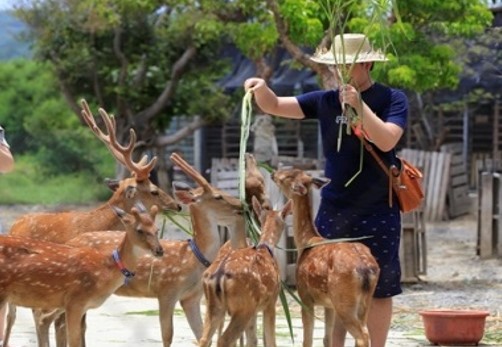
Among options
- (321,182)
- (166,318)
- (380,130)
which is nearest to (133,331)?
(166,318)

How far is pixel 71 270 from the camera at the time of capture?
7.64 m

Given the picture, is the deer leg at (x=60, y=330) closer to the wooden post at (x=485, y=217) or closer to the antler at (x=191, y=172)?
the antler at (x=191, y=172)

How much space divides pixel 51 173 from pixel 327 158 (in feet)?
77.2

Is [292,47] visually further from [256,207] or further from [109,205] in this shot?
[256,207]

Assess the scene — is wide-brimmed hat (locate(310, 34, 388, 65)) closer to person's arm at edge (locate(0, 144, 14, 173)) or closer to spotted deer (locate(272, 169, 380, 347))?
spotted deer (locate(272, 169, 380, 347))

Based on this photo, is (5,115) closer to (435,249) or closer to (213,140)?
(213,140)

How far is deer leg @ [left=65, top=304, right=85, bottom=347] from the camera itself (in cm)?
763

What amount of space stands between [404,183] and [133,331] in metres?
3.29

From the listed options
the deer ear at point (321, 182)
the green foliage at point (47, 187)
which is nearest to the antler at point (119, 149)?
the deer ear at point (321, 182)

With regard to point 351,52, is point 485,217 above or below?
below

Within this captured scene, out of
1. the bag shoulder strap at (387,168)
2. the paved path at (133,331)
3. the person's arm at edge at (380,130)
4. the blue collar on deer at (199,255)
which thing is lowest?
the paved path at (133,331)

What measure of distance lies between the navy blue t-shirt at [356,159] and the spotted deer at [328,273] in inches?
4.4

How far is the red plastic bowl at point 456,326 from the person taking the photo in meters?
9.38

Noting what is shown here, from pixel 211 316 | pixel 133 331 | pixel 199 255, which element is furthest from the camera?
pixel 133 331
